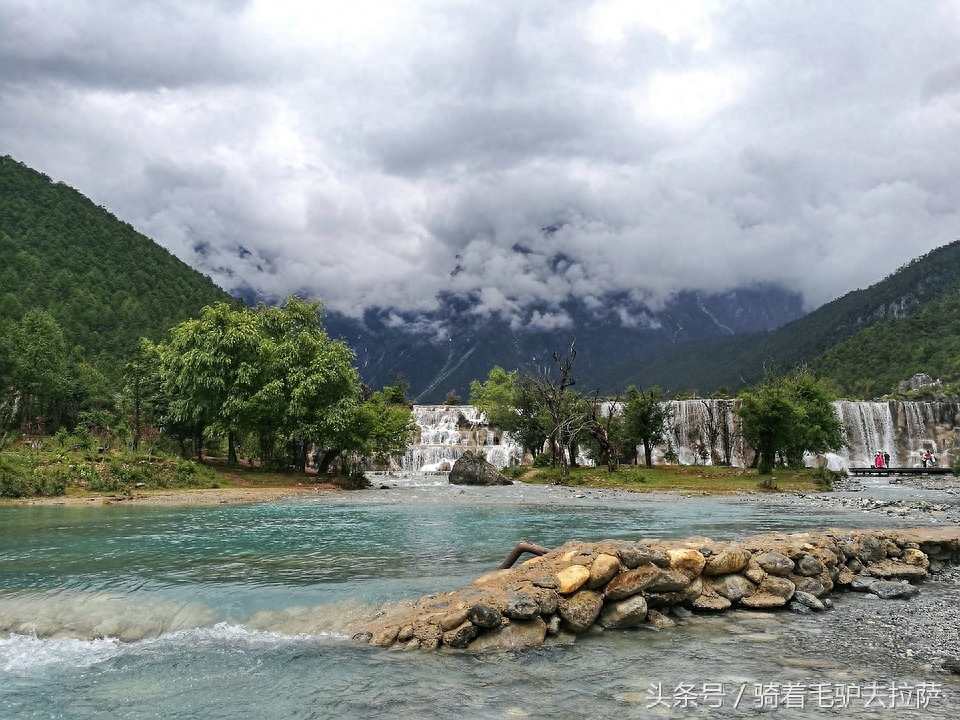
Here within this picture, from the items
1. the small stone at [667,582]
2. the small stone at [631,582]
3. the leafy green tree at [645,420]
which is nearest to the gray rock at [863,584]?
the small stone at [667,582]

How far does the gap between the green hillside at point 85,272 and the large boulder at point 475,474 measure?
52.9 meters

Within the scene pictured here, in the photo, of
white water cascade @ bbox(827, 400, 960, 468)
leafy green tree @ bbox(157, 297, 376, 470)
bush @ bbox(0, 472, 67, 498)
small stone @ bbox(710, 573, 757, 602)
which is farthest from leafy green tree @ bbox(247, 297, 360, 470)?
white water cascade @ bbox(827, 400, 960, 468)

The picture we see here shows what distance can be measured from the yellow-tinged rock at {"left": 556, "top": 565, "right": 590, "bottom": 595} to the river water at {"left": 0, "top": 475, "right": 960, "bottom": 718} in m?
0.89

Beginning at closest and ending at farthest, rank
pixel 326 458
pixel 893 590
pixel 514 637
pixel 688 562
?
pixel 514 637 → pixel 688 562 → pixel 893 590 → pixel 326 458

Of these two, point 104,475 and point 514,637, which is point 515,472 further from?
point 514,637

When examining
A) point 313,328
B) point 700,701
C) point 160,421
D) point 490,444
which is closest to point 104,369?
point 160,421

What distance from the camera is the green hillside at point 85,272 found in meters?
86.6

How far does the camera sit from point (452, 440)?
90.4 meters

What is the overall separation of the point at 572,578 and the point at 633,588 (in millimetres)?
1030

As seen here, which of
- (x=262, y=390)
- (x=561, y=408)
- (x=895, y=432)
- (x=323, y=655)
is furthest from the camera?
(x=895, y=432)

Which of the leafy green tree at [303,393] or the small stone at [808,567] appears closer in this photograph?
the small stone at [808,567]

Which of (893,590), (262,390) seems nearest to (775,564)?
(893,590)

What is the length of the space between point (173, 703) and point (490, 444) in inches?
3196

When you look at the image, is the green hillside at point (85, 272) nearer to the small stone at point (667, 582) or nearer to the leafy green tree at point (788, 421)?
the leafy green tree at point (788, 421)
